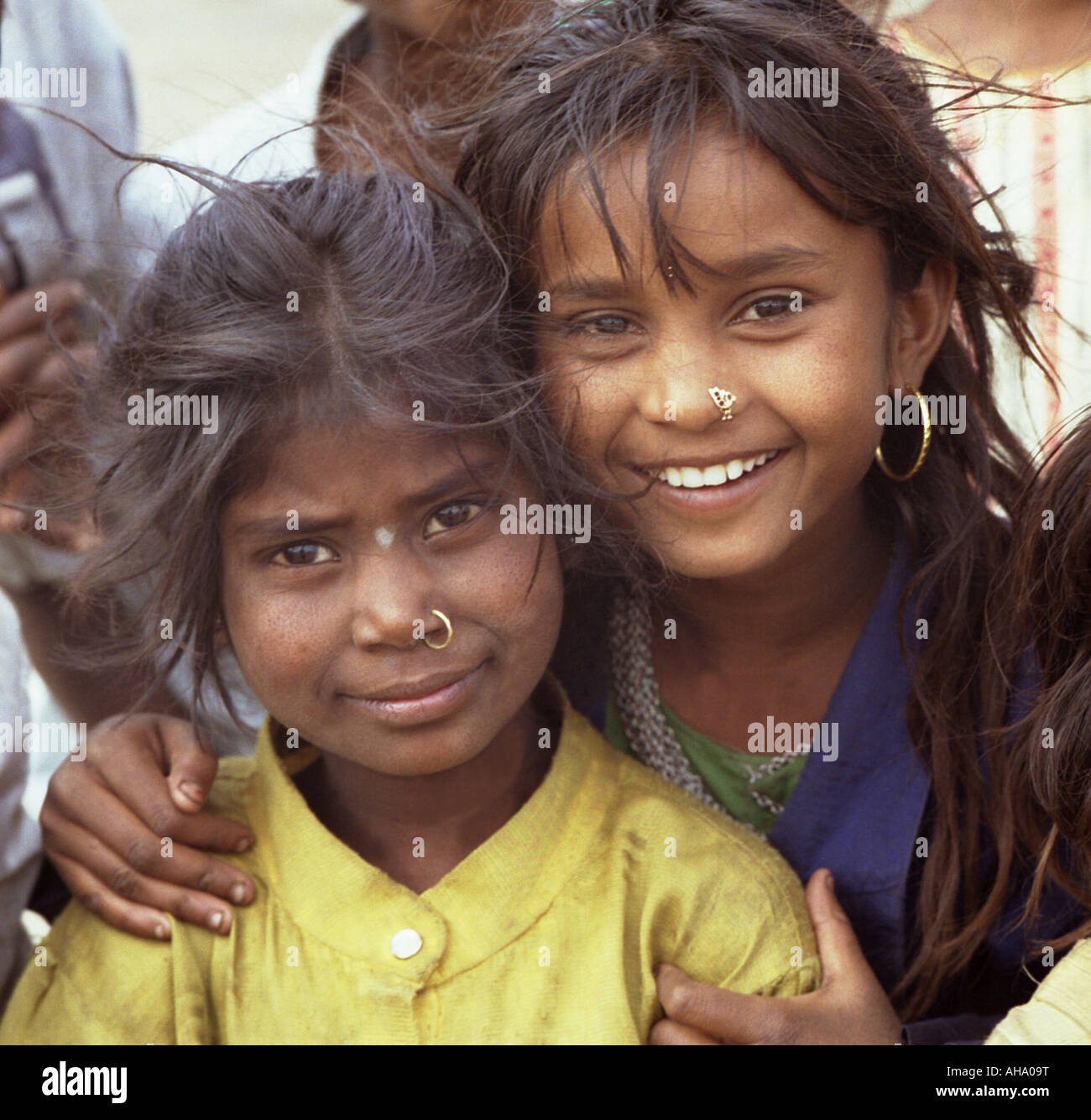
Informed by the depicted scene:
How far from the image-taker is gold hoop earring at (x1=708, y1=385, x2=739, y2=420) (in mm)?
1363

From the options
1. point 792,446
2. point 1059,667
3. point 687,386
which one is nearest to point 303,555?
point 687,386

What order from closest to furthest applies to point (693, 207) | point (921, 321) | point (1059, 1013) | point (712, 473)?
point (1059, 1013), point (693, 207), point (712, 473), point (921, 321)

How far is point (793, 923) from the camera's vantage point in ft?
4.66

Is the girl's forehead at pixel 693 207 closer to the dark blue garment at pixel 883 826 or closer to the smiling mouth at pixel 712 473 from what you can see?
the smiling mouth at pixel 712 473

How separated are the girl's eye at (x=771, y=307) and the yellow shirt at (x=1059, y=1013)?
0.65 m

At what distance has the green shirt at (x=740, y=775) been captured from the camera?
165cm

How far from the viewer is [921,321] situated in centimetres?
155

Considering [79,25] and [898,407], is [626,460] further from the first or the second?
[79,25]

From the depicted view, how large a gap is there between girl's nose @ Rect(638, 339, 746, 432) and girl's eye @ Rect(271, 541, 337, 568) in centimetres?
34

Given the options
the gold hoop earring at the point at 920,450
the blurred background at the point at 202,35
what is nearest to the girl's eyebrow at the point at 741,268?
the gold hoop earring at the point at 920,450

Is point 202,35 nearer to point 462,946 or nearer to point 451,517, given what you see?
point 451,517

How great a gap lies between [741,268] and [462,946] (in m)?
0.71

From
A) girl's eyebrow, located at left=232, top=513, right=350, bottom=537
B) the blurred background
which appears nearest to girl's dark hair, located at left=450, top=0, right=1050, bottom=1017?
girl's eyebrow, located at left=232, top=513, right=350, bottom=537

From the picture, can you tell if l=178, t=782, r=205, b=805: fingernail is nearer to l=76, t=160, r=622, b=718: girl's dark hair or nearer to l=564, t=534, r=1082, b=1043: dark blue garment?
l=76, t=160, r=622, b=718: girl's dark hair
